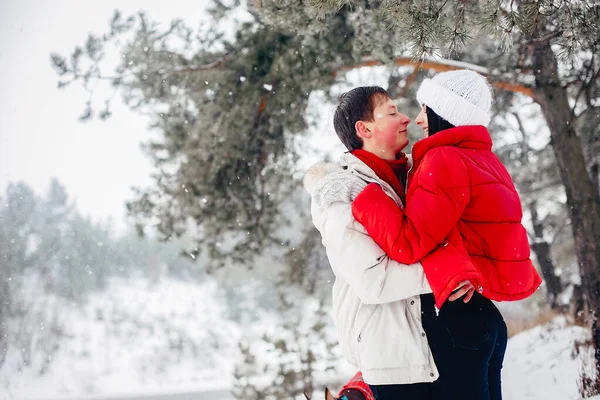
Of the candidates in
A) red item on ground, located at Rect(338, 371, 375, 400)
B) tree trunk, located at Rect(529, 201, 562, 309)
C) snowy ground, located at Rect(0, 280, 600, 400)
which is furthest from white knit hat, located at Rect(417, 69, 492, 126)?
snowy ground, located at Rect(0, 280, 600, 400)

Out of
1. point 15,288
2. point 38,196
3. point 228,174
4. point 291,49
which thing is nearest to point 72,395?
point 15,288

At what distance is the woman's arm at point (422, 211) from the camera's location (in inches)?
64.7

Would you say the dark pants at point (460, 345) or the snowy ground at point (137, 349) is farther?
the snowy ground at point (137, 349)

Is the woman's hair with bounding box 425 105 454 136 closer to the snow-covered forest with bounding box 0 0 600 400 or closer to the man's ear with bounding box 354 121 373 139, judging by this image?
the man's ear with bounding box 354 121 373 139

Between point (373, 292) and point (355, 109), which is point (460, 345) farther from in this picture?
point (355, 109)

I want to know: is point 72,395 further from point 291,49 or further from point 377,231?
point 377,231

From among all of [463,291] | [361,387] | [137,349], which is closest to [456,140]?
[463,291]

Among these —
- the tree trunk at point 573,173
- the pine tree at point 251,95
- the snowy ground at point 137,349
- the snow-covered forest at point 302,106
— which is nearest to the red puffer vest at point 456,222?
the snow-covered forest at point 302,106

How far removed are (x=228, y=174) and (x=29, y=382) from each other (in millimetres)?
15845

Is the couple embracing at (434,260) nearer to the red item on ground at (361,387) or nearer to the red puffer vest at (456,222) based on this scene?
the red puffer vest at (456,222)

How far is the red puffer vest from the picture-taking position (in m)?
1.64

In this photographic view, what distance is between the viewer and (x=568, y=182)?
16.7ft

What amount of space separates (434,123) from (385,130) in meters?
0.19

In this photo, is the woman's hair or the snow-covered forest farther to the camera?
the snow-covered forest
